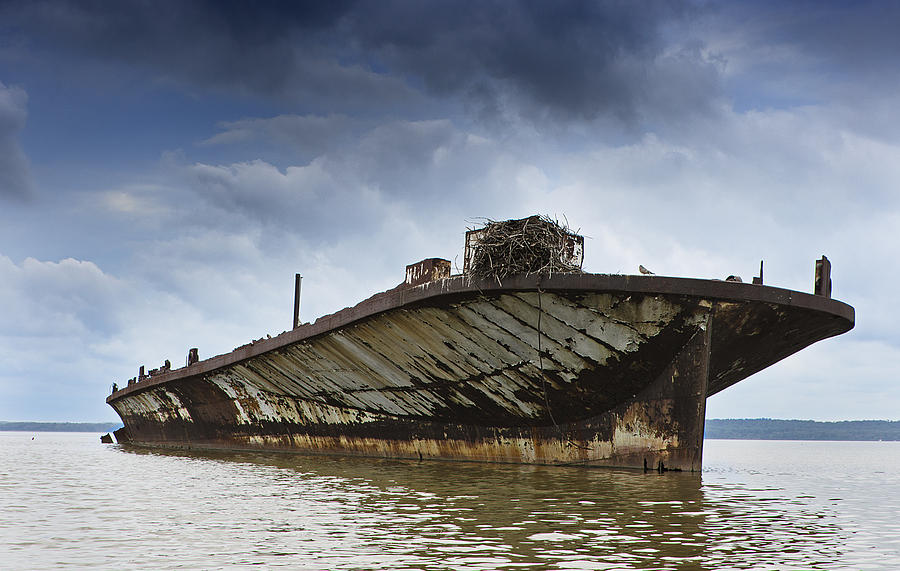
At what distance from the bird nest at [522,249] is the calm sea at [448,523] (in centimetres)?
262

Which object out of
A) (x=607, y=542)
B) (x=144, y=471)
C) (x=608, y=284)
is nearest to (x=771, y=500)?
(x=608, y=284)

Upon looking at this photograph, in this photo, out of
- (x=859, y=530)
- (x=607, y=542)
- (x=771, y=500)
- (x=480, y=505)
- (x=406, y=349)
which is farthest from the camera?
(x=406, y=349)

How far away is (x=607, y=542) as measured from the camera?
16.5ft

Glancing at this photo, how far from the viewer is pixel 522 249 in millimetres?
10219

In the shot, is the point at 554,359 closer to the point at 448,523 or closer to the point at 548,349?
the point at 548,349

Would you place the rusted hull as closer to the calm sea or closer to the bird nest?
the bird nest

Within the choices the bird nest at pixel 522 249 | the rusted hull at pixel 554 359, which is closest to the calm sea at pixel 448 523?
the rusted hull at pixel 554 359

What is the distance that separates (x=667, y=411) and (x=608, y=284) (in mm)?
2205

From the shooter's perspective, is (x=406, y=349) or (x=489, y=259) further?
(x=406, y=349)

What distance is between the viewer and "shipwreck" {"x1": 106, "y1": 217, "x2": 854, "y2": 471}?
10.2m

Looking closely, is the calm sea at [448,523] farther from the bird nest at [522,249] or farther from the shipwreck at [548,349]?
the bird nest at [522,249]

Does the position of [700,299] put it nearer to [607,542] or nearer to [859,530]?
[859,530]

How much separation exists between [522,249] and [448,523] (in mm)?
5012

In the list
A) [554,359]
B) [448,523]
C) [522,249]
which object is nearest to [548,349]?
[554,359]
